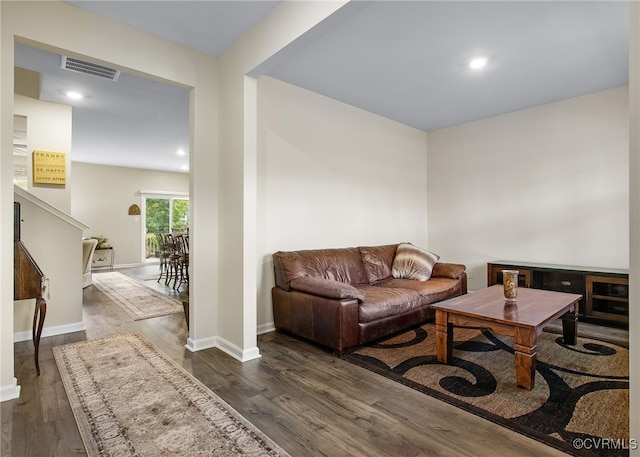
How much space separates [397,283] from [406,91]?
2.26 m

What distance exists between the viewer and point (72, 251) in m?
3.46

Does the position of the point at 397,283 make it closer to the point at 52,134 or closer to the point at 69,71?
the point at 69,71

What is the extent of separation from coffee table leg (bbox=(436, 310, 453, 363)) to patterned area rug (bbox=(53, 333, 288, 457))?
1502 millimetres

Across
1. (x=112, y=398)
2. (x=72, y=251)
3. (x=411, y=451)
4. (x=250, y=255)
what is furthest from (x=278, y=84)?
(x=411, y=451)

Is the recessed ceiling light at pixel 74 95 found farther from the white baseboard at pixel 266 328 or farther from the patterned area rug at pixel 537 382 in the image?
the patterned area rug at pixel 537 382

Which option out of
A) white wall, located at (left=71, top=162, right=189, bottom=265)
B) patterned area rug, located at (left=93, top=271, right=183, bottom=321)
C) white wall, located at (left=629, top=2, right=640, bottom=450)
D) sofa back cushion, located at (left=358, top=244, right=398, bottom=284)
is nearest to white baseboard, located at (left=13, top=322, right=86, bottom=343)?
patterned area rug, located at (left=93, top=271, right=183, bottom=321)

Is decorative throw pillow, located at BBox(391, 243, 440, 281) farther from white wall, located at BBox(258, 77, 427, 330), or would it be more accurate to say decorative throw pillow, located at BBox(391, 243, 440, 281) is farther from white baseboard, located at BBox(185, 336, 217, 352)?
white baseboard, located at BBox(185, 336, 217, 352)

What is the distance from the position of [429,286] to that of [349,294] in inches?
53.0

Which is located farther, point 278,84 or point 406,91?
point 406,91

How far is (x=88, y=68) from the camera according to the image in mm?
3156

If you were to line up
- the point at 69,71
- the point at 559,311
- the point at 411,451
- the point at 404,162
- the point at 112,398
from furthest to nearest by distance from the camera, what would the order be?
the point at 404,162
the point at 69,71
the point at 559,311
the point at 112,398
the point at 411,451

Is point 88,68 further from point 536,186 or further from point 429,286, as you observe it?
point 536,186

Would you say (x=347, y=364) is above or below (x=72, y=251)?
below

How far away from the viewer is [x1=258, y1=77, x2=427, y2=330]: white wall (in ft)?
11.4
